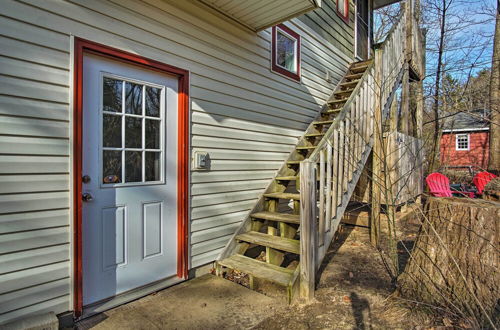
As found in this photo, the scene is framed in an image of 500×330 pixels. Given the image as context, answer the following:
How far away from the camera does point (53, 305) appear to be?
2.17 metres

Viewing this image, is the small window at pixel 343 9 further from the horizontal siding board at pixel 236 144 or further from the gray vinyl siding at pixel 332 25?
the horizontal siding board at pixel 236 144

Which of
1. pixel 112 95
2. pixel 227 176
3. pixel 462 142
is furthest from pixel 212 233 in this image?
pixel 462 142

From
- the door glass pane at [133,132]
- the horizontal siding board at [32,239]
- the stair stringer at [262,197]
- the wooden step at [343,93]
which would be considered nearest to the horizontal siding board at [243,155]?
the stair stringer at [262,197]

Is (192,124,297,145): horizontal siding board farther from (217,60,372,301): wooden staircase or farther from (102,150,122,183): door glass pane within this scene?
(102,150,122,183): door glass pane

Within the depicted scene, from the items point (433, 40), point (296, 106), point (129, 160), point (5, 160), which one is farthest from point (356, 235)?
point (433, 40)

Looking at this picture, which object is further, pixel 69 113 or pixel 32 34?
pixel 69 113

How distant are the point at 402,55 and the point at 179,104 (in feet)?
16.2

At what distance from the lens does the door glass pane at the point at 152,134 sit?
2873 millimetres

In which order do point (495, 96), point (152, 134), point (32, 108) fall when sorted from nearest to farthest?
point (32, 108) < point (152, 134) < point (495, 96)

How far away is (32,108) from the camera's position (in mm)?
2086

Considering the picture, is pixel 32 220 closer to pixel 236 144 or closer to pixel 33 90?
pixel 33 90

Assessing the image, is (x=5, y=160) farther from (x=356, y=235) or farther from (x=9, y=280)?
(x=356, y=235)

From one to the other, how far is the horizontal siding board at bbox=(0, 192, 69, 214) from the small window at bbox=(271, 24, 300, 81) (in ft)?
10.5

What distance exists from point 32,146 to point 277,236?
2610mm
